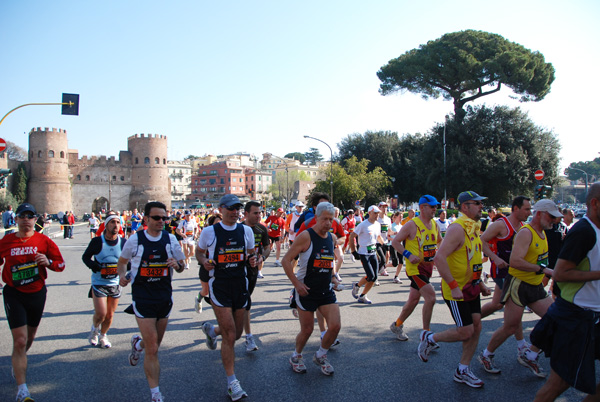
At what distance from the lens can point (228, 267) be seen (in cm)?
447

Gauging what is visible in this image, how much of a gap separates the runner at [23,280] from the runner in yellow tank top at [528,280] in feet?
15.0

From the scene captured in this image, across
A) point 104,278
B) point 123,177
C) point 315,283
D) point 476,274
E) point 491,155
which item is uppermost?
point 491,155

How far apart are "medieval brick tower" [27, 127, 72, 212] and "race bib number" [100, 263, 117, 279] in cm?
7339

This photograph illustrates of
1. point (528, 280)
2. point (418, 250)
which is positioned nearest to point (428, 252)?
point (418, 250)

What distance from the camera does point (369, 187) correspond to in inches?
1722

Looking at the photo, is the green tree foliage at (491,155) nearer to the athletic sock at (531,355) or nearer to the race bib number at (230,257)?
→ the athletic sock at (531,355)

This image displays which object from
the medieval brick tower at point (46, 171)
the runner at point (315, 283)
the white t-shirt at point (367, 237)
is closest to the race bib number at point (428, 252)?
the runner at point (315, 283)

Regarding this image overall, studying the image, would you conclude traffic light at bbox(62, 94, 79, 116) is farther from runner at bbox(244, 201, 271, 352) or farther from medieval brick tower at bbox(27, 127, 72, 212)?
medieval brick tower at bbox(27, 127, 72, 212)

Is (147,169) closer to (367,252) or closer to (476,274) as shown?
(367,252)

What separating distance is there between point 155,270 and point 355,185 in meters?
38.2

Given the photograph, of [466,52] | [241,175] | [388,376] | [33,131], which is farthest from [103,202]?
[388,376]

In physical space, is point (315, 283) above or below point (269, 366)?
above

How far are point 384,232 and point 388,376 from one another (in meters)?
7.74

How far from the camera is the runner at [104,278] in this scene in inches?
218
